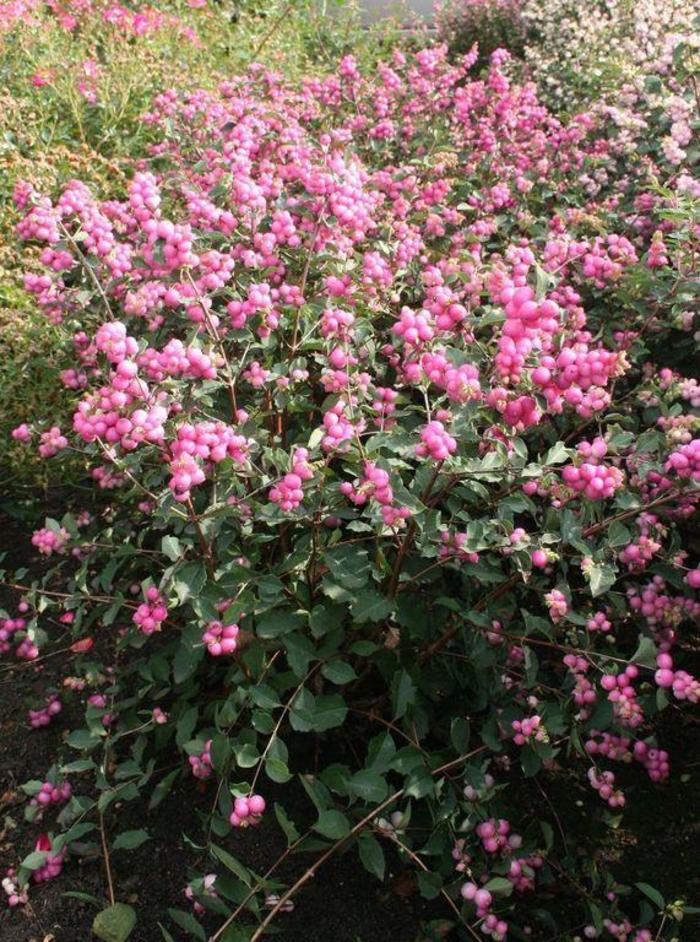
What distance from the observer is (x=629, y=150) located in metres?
2.81

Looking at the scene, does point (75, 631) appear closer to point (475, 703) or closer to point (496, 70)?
point (475, 703)

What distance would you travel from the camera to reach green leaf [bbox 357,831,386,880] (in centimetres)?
159

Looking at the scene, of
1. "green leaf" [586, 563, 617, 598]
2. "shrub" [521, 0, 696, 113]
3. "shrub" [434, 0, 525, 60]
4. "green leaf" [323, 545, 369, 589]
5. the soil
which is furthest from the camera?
"shrub" [434, 0, 525, 60]

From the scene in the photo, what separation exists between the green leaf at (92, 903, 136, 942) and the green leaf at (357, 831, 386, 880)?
19.4 inches

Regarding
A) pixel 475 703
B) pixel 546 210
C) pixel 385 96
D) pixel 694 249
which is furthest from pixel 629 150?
pixel 475 703

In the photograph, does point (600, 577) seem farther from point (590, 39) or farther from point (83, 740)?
point (590, 39)

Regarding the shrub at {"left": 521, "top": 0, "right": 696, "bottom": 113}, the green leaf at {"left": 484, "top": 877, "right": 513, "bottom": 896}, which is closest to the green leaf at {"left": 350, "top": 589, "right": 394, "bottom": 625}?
the green leaf at {"left": 484, "top": 877, "right": 513, "bottom": 896}

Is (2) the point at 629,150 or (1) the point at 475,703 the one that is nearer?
(1) the point at 475,703

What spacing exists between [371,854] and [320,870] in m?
0.32

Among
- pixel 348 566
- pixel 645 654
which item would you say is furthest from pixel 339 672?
pixel 645 654

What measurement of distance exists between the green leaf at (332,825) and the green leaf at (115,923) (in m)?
0.47

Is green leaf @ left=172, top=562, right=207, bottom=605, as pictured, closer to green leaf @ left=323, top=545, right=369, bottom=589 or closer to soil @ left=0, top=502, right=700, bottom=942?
green leaf @ left=323, top=545, right=369, bottom=589

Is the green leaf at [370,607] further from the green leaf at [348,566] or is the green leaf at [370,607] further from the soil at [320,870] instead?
the soil at [320,870]

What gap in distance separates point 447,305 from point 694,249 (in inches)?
39.2
